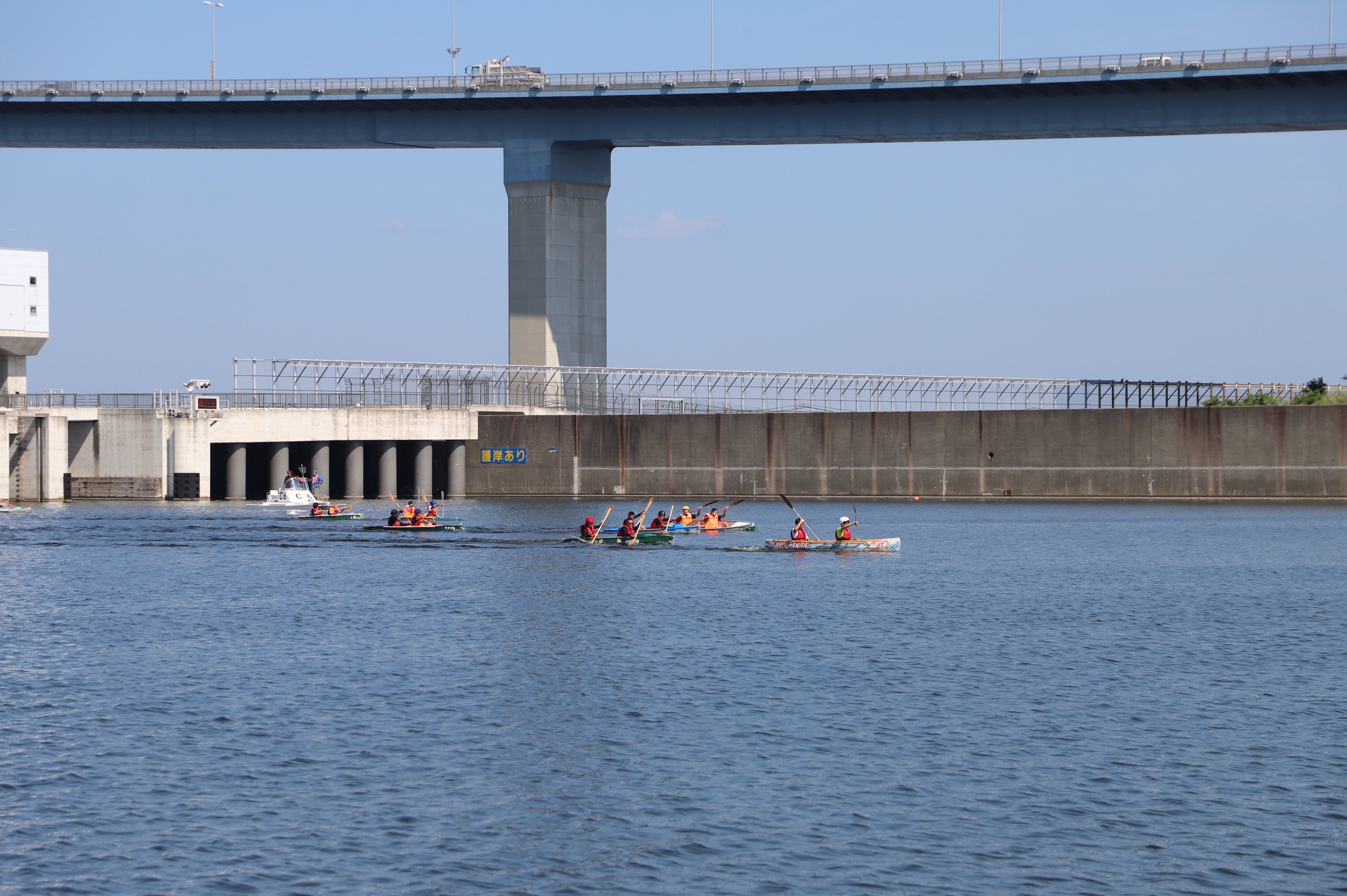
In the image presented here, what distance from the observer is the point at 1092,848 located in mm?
21344

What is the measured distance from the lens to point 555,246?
10325 centimetres

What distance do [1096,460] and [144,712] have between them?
74258 mm

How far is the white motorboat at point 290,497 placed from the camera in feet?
293

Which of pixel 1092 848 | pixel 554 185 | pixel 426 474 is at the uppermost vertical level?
pixel 554 185

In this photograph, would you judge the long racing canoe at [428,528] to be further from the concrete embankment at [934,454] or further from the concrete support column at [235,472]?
the concrete embankment at [934,454]

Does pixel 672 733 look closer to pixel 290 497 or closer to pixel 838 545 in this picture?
pixel 838 545

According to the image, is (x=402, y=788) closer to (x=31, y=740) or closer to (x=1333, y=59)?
(x=31, y=740)

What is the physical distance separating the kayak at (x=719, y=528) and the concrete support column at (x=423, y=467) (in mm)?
28373

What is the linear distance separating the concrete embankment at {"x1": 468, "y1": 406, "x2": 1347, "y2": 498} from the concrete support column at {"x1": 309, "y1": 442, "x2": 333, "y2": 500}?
11.0m

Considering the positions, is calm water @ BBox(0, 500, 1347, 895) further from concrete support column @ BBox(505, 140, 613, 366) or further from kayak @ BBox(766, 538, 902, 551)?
concrete support column @ BBox(505, 140, 613, 366)

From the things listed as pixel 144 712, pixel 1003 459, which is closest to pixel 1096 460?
pixel 1003 459

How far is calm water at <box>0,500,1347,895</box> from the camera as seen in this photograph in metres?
20.8

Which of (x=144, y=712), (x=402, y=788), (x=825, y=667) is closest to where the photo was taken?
(x=402, y=788)

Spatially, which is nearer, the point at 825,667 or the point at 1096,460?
the point at 825,667
